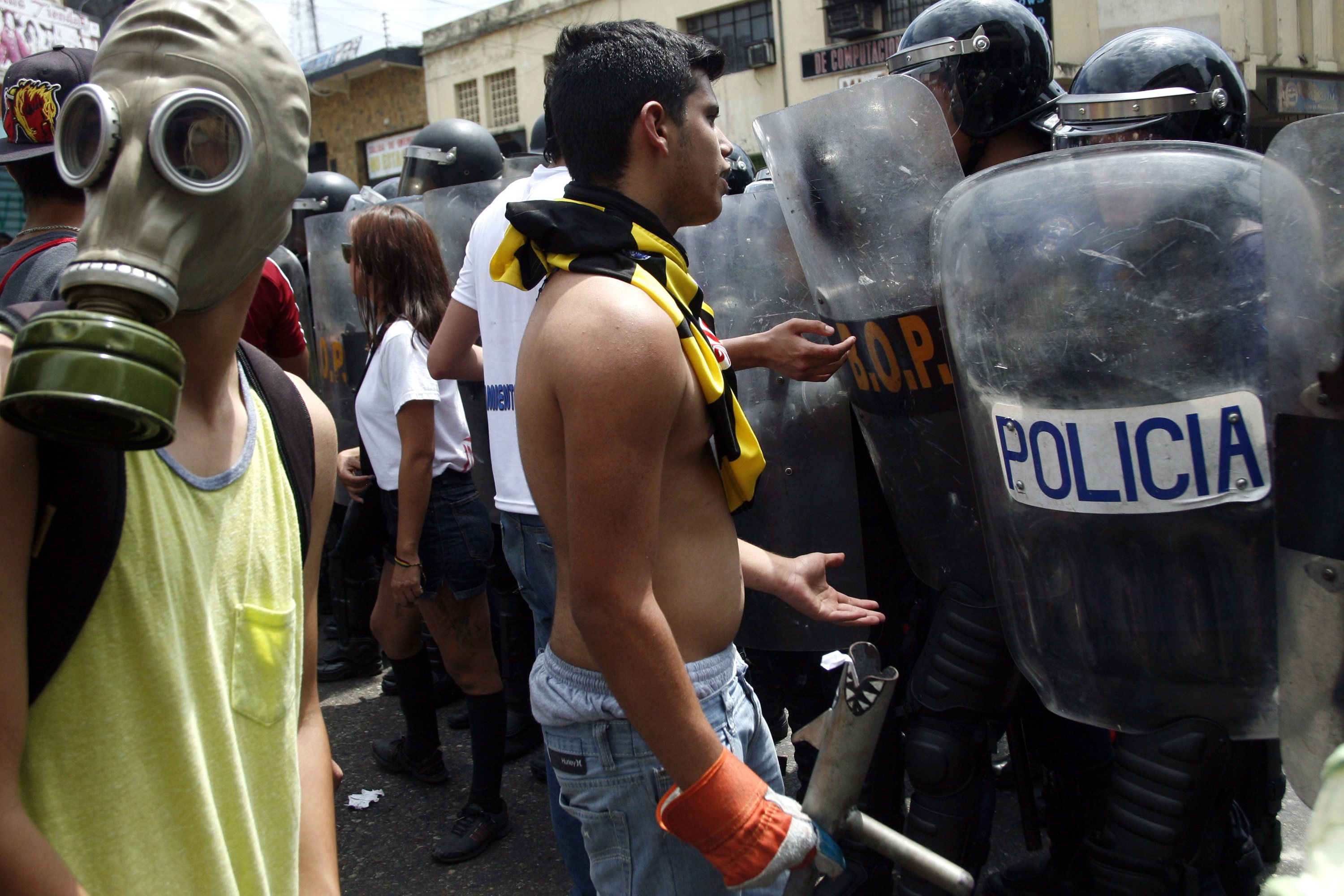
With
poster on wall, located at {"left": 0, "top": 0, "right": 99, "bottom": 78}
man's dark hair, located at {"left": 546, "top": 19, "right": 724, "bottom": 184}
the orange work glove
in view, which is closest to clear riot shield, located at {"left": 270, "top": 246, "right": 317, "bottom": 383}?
poster on wall, located at {"left": 0, "top": 0, "right": 99, "bottom": 78}

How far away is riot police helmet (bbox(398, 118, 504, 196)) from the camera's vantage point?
5293 mm

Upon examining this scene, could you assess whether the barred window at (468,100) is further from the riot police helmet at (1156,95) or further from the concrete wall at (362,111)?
the riot police helmet at (1156,95)

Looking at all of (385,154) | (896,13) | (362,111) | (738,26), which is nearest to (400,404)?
(896,13)

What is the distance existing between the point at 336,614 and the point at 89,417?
14.4 feet

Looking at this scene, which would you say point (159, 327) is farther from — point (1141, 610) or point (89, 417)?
point (1141, 610)

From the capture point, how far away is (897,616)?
2936 mm

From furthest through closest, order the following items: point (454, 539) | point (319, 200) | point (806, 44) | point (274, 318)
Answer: point (806, 44), point (319, 200), point (274, 318), point (454, 539)

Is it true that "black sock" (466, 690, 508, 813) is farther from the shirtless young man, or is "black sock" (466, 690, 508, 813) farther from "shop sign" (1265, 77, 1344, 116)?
"shop sign" (1265, 77, 1344, 116)

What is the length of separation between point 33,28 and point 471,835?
5.67 m

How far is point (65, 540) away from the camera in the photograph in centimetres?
82

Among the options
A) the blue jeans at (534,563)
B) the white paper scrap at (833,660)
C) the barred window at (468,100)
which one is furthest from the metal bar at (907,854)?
the barred window at (468,100)

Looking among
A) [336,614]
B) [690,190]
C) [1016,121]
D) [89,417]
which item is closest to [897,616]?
[1016,121]

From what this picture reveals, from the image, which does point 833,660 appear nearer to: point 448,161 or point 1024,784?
point 1024,784

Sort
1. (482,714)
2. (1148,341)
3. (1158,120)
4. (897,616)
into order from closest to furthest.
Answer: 1. (1148,341)
2. (1158,120)
3. (897,616)
4. (482,714)
